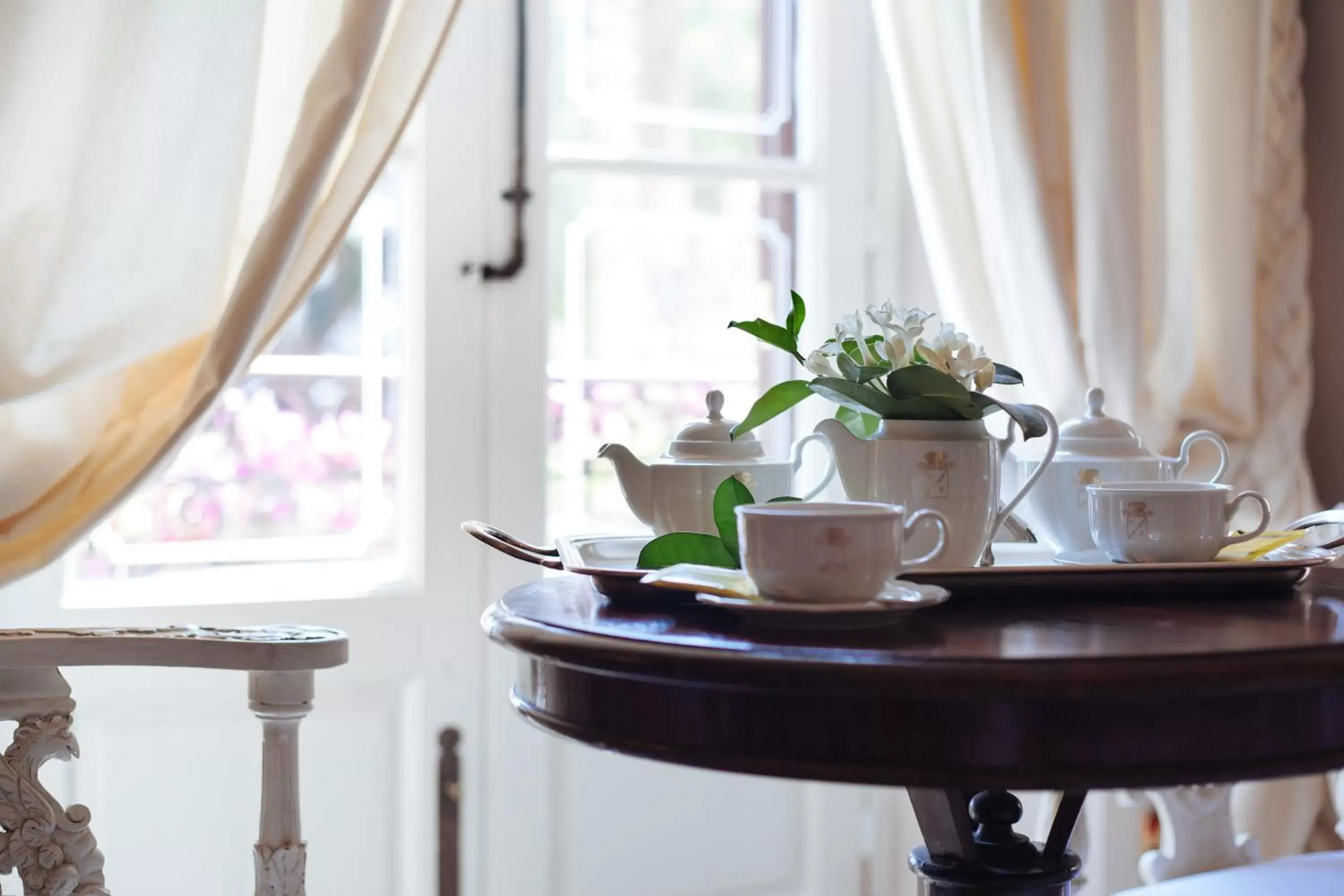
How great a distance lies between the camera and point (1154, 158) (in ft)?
6.40

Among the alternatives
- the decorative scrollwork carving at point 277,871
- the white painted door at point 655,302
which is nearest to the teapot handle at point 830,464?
the decorative scrollwork carving at point 277,871

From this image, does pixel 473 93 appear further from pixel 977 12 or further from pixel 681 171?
pixel 977 12

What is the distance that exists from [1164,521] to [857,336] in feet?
0.90

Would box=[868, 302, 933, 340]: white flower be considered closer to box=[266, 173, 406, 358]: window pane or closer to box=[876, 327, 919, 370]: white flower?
box=[876, 327, 919, 370]: white flower

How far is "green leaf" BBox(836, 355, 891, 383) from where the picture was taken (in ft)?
3.35

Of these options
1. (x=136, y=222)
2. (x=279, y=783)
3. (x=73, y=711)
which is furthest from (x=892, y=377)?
(x=136, y=222)

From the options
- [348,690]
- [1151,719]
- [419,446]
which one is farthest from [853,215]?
[1151,719]

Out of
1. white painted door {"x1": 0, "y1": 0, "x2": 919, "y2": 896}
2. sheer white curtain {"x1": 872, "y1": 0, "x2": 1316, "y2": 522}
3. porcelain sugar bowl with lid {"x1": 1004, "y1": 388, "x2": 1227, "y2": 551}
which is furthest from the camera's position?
sheer white curtain {"x1": 872, "y1": 0, "x2": 1316, "y2": 522}

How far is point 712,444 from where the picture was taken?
1.08m

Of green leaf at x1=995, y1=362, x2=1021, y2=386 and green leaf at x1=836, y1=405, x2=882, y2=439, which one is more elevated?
green leaf at x1=995, y1=362, x2=1021, y2=386

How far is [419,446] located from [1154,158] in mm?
1179

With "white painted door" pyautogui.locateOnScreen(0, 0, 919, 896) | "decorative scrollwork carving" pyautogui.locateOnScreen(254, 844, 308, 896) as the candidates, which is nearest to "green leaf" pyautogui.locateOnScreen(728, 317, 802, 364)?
"decorative scrollwork carving" pyautogui.locateOnScreen(254, 844, 308, 896)

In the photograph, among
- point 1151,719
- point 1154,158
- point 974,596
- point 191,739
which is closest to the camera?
point 1151,719

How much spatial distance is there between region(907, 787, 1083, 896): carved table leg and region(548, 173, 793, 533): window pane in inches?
40.3
